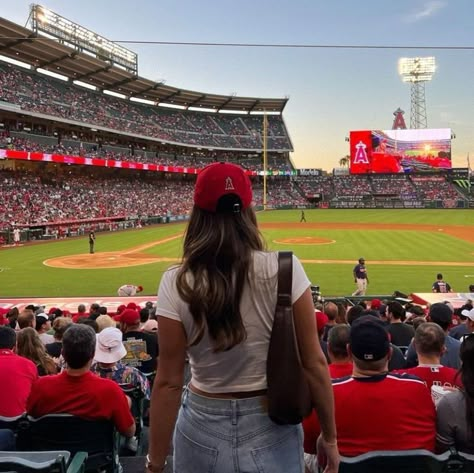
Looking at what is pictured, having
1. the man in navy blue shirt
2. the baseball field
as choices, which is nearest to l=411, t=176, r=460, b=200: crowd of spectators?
the baseball field

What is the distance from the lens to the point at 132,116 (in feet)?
236

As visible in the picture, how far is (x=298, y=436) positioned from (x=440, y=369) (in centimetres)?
239

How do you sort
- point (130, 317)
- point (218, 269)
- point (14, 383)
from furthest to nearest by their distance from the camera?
point (130, 317)
point (14, 383)
point (218, 269)

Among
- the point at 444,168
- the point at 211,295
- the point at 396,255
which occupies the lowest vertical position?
the point at 396,255

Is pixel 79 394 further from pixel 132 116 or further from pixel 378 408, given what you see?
pixel 132 116

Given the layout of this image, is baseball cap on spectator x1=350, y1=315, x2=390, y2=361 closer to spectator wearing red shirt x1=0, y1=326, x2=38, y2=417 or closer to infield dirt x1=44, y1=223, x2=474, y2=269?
spectator wearing red shirt x1=0, y1=326, x2=38, y2=417

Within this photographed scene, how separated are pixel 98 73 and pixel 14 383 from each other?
64037mm

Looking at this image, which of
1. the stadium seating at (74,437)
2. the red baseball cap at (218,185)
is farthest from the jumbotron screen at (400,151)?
the red baseball cap at (218,185)

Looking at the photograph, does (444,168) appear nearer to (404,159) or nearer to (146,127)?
(404,159)

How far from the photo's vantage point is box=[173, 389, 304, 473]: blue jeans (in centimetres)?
213

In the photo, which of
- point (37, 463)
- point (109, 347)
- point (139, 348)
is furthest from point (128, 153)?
point (37, 463)

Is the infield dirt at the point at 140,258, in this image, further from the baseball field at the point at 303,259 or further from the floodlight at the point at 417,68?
the floodlight at the point at 417,68

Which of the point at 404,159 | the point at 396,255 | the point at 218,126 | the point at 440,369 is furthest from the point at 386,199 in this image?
the point at 440,369

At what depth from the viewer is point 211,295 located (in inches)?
83.5
